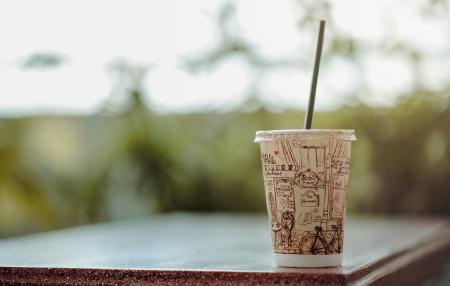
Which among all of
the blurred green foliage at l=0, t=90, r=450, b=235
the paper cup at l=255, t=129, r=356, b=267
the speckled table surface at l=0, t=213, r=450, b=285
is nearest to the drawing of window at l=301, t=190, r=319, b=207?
the paper cup at l=255, t=129, r=356, b=267

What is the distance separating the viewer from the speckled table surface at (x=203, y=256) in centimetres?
130

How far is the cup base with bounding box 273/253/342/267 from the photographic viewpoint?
132 cm

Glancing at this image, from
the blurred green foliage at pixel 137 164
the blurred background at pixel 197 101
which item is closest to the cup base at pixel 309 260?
the blurred background at pixel 197 101

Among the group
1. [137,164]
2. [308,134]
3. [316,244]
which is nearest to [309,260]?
[316,244]

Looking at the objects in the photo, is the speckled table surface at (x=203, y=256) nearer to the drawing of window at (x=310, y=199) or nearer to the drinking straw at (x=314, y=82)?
the drawing of window at (x=310, y=199)

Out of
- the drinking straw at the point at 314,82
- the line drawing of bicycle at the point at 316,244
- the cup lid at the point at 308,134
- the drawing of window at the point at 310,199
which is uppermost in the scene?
the drinking straw at the point at 314,82

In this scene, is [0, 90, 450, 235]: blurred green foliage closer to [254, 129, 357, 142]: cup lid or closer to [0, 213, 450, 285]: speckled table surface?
[0, 213, 450, 285]: speckled table surface

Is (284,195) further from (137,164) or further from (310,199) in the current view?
(137,164)

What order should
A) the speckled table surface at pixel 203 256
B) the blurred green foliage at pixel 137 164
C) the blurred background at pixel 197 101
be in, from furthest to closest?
the blurred green foliage at pixel 137 164
the blurred background at pixel 197 101
the speckled table surface at pixel 203 256

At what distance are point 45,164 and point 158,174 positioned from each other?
1.99 feet

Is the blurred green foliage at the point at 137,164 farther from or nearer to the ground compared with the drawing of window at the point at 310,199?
nearer to the ground

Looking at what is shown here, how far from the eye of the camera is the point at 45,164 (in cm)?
427

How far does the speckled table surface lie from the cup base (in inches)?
1.1

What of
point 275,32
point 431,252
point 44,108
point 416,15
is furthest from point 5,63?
point 431,252
